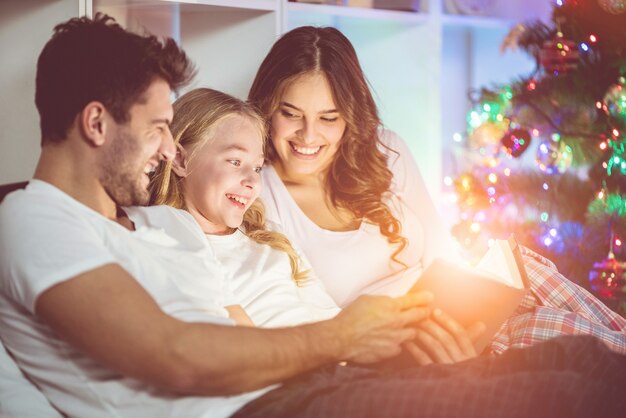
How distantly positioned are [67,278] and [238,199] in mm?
652

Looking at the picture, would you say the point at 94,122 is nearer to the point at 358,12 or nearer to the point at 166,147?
the point at 166,147

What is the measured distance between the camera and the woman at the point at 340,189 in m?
2.03

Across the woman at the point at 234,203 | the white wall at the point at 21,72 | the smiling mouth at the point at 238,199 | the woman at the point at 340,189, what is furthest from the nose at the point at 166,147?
the white wall at the point at 21,72

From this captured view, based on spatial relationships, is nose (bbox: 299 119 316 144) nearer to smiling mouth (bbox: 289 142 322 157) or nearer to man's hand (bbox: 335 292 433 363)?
smiling mouth (bbox: 289 142 322 157)

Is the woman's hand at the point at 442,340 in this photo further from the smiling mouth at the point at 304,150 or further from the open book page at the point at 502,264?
the smiling mouth at the point at 304,150

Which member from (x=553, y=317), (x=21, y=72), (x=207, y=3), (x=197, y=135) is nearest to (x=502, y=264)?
(x=553, y=317)

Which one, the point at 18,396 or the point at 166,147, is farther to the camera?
the point at 166,147

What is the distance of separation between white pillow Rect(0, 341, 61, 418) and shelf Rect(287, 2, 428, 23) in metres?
1.56

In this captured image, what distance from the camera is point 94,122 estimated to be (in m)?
1.28

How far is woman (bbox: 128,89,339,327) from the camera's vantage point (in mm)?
1684

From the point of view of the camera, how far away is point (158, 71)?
53.7 inches

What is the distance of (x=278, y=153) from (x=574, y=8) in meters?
1.08

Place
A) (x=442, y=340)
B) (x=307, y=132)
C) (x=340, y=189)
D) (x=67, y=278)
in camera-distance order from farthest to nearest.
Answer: (x=340, y=189) < (x=307, y=132) < (x=442, y=340) < (x=67, y=278)

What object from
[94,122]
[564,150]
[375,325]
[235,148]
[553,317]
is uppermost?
[94,122]
